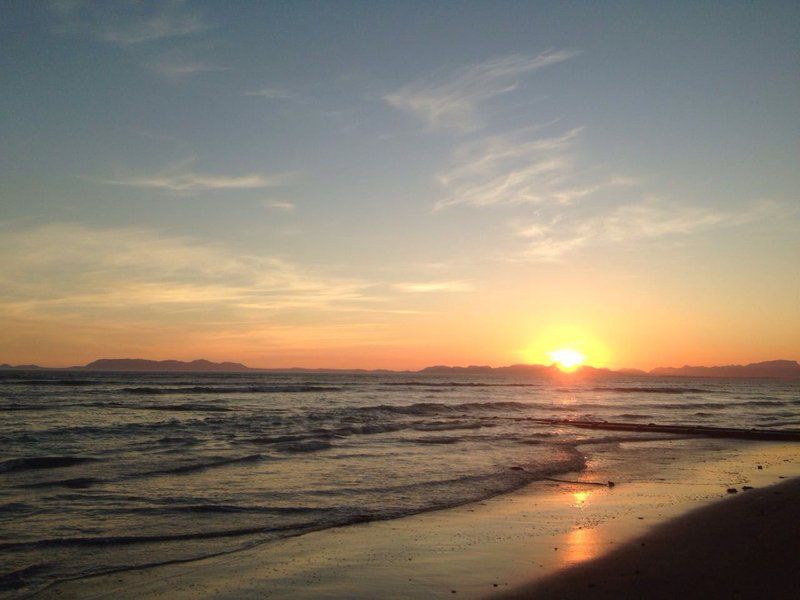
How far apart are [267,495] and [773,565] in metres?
10.1

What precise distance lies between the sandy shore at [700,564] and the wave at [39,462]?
15.2m

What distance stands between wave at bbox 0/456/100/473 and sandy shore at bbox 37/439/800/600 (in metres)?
10.7

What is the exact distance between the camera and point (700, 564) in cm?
852

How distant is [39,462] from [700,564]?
1756cm

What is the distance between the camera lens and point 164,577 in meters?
8.21

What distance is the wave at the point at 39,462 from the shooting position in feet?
55.1

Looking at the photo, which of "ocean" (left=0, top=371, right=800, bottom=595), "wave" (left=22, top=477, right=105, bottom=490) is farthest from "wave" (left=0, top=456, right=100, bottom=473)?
"wave" (left=22, top=477, right=105, bottom=490)

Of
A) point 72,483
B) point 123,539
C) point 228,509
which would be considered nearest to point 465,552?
point 228,509

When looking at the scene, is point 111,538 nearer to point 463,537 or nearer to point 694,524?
point 463,537

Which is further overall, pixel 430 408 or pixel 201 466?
pixel 430 408

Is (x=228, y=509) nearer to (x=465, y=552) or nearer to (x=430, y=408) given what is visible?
(x=465, y=552)

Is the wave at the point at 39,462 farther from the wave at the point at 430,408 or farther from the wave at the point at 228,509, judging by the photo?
the wave at the point at 430,408

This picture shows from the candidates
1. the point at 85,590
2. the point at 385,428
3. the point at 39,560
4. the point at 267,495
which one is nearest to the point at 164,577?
the point at 85,590

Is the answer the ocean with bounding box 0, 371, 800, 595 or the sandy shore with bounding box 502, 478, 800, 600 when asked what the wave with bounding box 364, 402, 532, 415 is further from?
the sandy shore with bounding box 502, 478, 800, 600
